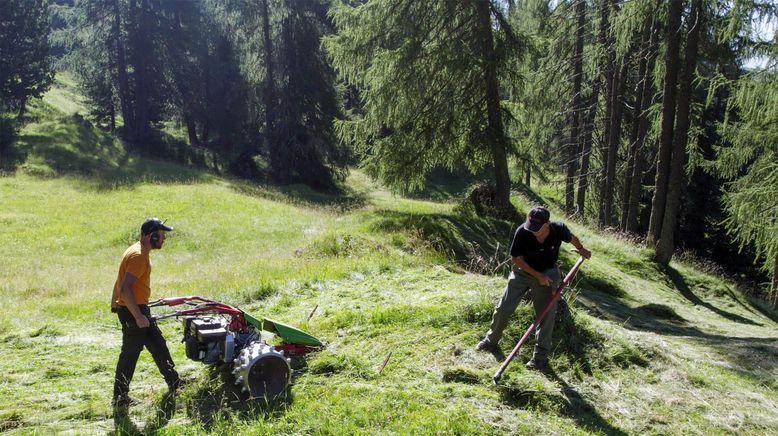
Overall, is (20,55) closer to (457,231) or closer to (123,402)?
(457,231)

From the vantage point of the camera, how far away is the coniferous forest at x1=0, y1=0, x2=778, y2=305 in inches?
631

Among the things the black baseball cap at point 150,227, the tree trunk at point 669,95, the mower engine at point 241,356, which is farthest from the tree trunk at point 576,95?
the black baseball cap at point 150,227

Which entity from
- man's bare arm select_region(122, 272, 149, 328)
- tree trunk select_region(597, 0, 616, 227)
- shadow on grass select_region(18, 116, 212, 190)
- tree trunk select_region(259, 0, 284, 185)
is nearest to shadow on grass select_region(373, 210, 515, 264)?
tree trunk select_region(597, 0, 616, 227)

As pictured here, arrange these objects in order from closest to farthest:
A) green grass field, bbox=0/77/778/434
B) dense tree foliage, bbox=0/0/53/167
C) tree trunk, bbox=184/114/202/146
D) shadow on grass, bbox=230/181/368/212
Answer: green grass field, bbox=0/77/778/434, shadow on grass, bbox=230/181/368/212, dense tree foliage, bbox=0/0/53/167, tree trunk, bbox=184/114/202/146

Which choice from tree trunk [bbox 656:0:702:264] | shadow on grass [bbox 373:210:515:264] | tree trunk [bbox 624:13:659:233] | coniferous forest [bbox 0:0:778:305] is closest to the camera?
shadow on grass [bbox 373:210:515:264]

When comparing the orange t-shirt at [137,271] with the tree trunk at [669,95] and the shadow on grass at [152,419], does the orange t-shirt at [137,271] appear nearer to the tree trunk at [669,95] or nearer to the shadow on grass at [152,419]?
the shadow on grass at [152,419]

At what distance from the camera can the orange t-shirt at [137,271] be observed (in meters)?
6.03

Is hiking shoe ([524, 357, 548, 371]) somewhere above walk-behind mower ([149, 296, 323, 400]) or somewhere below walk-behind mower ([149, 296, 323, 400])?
below

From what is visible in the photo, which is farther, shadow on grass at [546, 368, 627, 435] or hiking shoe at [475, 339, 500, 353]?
hiking shoe at [475, 339, 500, 353]

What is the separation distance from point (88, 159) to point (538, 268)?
32274 millimetres

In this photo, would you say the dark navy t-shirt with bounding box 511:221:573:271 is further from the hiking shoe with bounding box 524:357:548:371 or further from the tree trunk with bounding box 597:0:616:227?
the tree trunk with bounding box 597:0:616:227

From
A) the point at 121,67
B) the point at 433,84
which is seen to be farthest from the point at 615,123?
the point at 121,67

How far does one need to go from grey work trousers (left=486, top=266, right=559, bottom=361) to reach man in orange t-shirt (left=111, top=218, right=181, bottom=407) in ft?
13.1

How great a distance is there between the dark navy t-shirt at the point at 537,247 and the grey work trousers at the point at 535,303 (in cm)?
15
